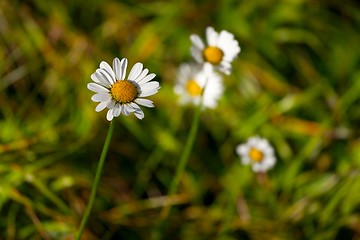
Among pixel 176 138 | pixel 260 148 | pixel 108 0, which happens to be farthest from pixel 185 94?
pixel 108 0

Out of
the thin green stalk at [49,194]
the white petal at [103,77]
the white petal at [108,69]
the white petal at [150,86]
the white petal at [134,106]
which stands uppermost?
the thin green stalk at [49,194]

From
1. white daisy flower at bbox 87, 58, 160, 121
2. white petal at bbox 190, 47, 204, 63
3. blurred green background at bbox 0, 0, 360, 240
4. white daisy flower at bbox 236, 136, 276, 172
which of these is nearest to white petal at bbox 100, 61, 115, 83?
white daisy flower at bbox 87, 58, 160, 121

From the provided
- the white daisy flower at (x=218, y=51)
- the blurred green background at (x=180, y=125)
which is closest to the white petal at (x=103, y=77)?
the white daisy flower at (x=218, y=51)

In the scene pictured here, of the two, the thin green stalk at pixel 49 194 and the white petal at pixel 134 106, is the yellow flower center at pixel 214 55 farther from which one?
the thin green stalk at pixel 49 194

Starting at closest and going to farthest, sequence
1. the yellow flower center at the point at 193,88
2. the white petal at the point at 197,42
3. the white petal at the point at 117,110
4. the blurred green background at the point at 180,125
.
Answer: the white petal at the point at 117,110 < the white petal at the point at 197,42 < the blurred green background at the point at 180,125 < the yellow flower center at the point at 193,88

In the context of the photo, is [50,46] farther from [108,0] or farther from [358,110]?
[358,110]

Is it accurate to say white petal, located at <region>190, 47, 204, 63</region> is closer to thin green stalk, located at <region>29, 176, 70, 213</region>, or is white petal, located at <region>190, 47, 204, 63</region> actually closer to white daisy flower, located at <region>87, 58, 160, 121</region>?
white daisy flower, located at <region>87, 58, 160, 121</region>

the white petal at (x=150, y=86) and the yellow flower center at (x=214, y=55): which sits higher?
the yellow flower center at (x=214, y=55)
